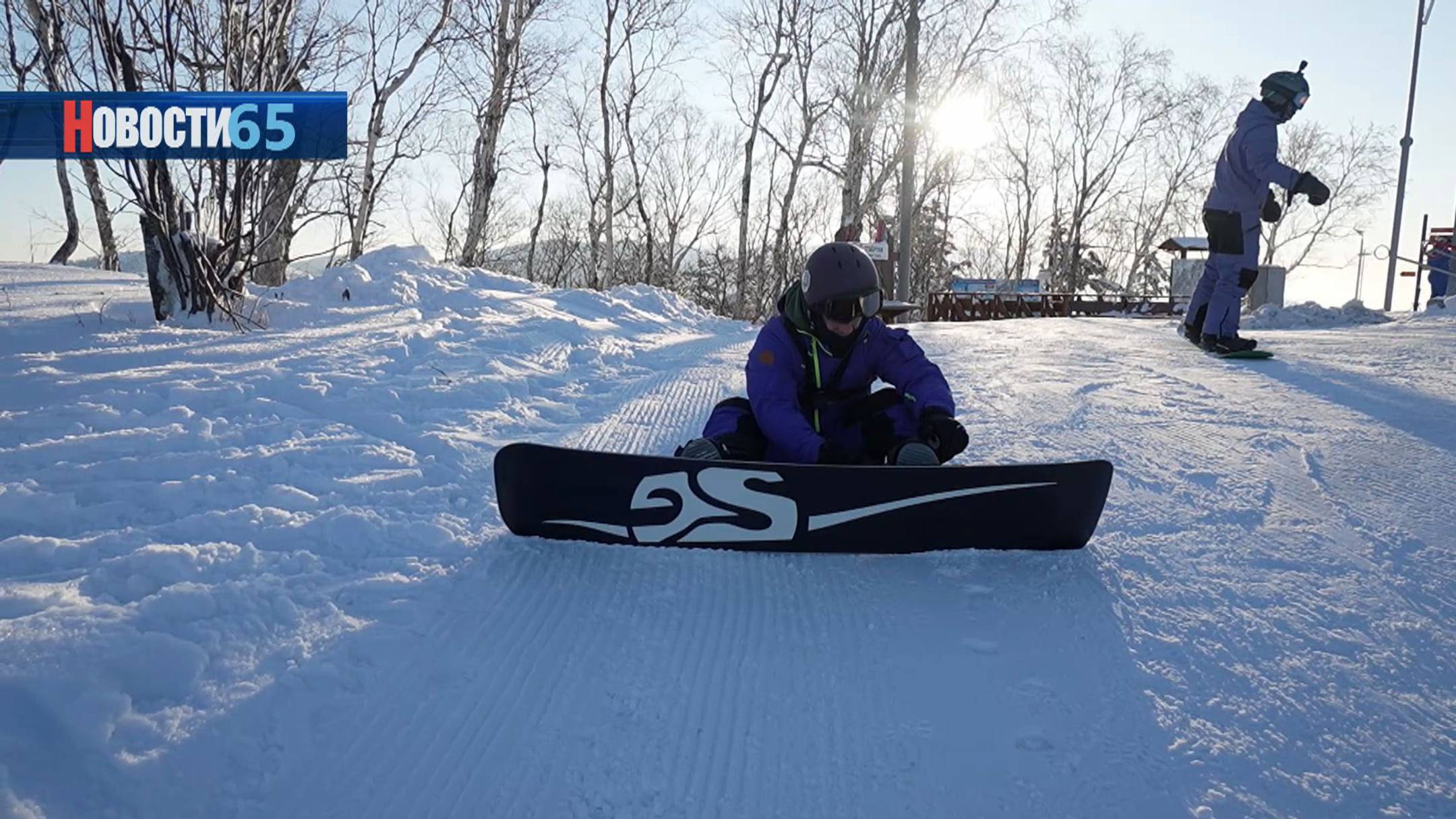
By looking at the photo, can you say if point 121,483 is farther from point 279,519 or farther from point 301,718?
point 301,718

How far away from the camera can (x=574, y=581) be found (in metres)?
2.43

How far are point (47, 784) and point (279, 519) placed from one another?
4.28 feet

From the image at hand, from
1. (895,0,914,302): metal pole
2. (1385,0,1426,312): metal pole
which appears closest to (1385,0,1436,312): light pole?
(1385,0,1426,312): metal pole

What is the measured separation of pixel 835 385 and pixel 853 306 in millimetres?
344

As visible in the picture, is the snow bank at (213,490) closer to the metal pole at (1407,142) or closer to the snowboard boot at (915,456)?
the snowboard boot at (915,456)

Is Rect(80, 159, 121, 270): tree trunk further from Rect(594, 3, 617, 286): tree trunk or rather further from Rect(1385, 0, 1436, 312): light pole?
Rect(1385, 0, 1436, 312): light pole

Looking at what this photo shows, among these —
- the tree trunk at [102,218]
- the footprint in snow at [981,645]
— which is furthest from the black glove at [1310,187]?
the tree trunk at [102,218]

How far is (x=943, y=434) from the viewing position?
2.93 m

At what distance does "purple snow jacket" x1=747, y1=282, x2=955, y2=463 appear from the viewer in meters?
3.08

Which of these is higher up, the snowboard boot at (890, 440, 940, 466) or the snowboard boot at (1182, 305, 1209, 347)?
the snowboard boot at (1182, 305, 1209, 347)

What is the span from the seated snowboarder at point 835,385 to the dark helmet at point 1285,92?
452 centimetres

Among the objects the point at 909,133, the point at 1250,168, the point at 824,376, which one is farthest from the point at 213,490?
the point at 909,133

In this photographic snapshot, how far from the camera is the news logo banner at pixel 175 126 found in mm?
5633

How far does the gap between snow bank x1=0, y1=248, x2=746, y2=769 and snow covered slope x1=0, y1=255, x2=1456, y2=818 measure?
1cm
